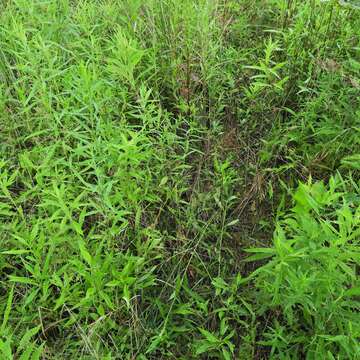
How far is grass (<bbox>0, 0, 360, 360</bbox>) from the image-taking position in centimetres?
181

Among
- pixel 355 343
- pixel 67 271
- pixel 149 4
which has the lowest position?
pixel 67 271

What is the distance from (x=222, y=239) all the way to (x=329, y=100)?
1128 mm

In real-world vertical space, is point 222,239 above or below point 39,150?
below

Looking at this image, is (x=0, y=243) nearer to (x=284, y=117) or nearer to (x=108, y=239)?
(x=108, y=239)

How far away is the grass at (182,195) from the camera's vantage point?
71.2 inches

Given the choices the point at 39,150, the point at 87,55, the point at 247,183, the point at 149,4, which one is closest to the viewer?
the point at 39,150

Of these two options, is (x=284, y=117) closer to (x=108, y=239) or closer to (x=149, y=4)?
(x=149, y=4)

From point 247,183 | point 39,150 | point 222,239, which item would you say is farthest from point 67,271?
point 247,183

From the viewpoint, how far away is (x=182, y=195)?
2.52m

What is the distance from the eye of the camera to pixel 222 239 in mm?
2297

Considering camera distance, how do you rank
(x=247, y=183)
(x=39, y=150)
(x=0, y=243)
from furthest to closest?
1. (x=247, y=183)
2. (x=39, y=150)
3. (x=0, y=243)

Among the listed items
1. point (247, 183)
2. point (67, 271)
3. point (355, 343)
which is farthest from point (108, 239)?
point (355, 343)

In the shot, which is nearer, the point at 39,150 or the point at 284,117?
the point at 39,150

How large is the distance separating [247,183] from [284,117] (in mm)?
709
